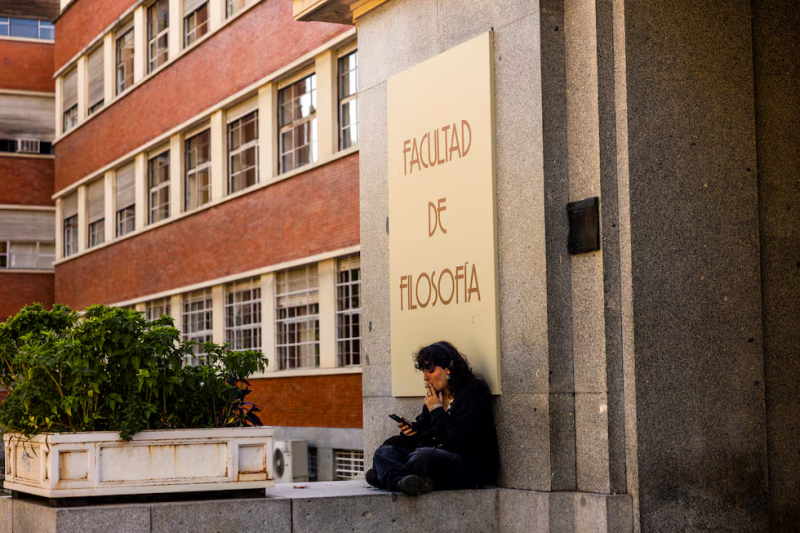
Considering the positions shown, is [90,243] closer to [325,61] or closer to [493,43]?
[325,61]

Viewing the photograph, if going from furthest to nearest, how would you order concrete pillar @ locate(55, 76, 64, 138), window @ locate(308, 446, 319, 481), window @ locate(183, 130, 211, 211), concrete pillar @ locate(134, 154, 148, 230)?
concrete pillar @ locate(55, 76, 64, 138) < concrete pillar @ locate(134, 154, 148, 230) < window @ locate(183, 130, 211, 211) < window @ locate(308, 446, 319, 481)

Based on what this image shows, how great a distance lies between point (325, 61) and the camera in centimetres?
2020

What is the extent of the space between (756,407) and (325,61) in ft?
45.8

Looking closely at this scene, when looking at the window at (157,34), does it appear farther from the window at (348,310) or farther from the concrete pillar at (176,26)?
the window at (348,310)

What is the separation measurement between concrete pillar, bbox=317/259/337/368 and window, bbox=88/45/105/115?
546 inches

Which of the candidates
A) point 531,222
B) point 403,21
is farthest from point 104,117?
point 531,222

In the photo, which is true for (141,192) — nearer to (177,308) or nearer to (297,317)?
(177,308)

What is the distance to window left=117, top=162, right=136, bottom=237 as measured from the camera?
1149 inches

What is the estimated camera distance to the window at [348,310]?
1950 centimetres

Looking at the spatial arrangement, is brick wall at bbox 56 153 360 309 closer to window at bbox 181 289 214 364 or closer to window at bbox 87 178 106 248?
window at bbox 181 289 214 364

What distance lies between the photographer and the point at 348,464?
64.5 ft

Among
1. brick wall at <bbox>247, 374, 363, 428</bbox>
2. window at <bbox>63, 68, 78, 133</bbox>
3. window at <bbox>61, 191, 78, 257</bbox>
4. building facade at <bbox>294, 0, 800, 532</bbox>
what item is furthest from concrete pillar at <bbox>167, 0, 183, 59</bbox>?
building facade at <bbox>294, 0, 800, 532</bbox>

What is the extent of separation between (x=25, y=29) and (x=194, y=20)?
14277mm

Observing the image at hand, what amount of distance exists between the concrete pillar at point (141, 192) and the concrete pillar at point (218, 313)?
459 centimetres
